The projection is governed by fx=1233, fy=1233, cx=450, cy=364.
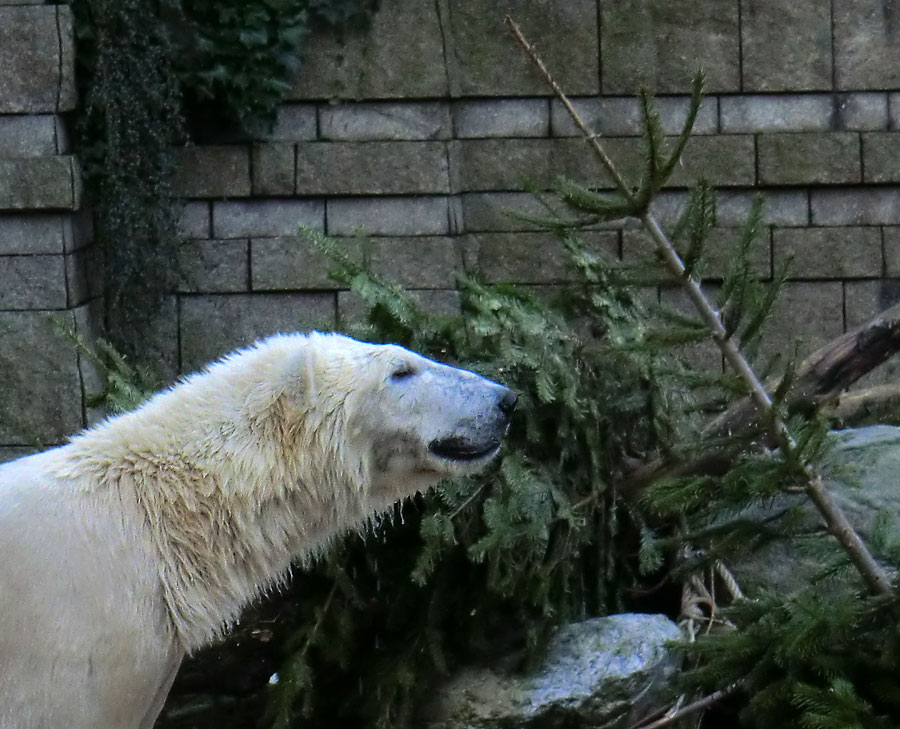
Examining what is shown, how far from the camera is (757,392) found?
2.98 m

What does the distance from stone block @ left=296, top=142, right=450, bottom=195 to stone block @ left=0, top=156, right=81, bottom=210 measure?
104cm

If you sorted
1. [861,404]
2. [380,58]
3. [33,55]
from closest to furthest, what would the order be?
[861,404]
[33,55]
[380,58]

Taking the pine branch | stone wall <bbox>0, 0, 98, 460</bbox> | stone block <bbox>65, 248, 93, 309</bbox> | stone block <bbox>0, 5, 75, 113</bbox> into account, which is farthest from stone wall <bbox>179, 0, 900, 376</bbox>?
the pine branch

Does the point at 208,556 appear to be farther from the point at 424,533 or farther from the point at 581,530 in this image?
the point at 581,530

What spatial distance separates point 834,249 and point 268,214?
8.84 feet

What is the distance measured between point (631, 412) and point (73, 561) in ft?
6.80

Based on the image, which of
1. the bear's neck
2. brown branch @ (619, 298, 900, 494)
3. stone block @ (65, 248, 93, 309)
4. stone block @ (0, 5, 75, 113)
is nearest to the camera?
the bear's neck

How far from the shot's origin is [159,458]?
284 centimetres

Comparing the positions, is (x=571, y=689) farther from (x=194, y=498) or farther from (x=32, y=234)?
(x=32, y=234)

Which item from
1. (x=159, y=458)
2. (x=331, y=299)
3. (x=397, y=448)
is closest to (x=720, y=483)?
(x=397, y=448)

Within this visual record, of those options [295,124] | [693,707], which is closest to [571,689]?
[693,707]

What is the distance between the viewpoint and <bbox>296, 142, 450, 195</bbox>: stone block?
5.74 metres

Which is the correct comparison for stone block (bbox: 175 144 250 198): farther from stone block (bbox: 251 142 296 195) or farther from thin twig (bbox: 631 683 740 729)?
thin twig (bbox: 631 683 740 729)

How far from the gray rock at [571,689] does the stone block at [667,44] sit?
9.58 feet
